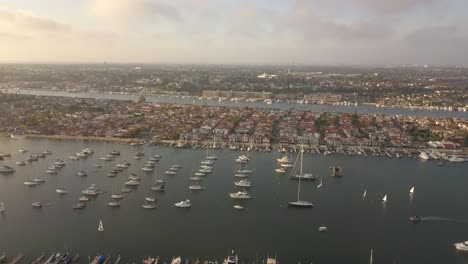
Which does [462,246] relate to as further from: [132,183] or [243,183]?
[132,183]

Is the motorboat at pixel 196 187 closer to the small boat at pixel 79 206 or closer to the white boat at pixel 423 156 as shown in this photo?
the small boat at pixel 79 206

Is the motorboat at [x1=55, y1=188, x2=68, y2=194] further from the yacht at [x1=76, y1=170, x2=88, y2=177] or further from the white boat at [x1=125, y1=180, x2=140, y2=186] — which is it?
the white boat at [x1=125, y1=180, x2=140, y2=186]

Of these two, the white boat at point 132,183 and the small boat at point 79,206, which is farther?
the white boat at point 132,183

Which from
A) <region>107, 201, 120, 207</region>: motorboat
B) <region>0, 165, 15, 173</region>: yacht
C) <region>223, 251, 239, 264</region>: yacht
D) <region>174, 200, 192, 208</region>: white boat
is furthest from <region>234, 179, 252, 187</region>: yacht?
<region>0, 165, 15, 173</region>: yacht

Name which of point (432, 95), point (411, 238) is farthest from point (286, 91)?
point (411, 238)

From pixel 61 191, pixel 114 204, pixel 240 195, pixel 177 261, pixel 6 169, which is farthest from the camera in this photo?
pixel 6 169

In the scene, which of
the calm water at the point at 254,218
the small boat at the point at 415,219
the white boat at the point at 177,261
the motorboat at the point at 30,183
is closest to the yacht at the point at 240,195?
the calm water at the point at 254,218

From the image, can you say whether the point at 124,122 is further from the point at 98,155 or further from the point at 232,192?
the point at 232,192

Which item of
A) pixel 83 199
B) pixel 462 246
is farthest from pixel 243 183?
pixel 462 246
